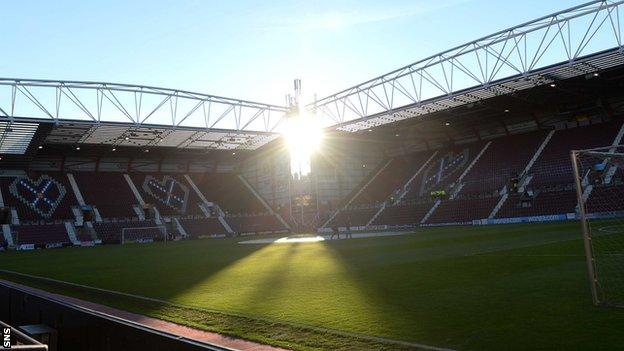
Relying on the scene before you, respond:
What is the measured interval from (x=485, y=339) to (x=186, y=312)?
19.7ft

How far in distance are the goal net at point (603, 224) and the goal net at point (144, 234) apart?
141 feet

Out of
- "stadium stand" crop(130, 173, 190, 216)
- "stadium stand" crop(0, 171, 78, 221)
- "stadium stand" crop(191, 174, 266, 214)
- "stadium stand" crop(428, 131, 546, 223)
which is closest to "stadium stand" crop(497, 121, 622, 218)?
"stadium stand" crop(428, 131, 546, 223)

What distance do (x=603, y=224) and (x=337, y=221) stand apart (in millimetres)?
36489

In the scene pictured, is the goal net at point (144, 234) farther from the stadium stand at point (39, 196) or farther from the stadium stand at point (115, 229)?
the stadium stand at point (39, 196)

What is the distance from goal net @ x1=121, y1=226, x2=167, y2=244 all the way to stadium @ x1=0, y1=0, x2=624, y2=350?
26 centimetres

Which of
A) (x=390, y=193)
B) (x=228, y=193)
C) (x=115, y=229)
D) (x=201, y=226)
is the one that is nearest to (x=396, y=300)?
(x=115, y=229)

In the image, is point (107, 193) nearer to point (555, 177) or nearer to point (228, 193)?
point (228, 193)

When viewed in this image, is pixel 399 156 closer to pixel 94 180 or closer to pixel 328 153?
pixel 328 153

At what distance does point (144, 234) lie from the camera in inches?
2266

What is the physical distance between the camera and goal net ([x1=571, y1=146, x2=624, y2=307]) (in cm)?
905

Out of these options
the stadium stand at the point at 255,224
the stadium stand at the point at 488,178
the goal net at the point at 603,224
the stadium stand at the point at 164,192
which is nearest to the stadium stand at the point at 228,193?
the stadium stand at the point at 255,224

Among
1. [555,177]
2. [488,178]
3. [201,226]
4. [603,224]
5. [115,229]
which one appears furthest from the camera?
[201,226]

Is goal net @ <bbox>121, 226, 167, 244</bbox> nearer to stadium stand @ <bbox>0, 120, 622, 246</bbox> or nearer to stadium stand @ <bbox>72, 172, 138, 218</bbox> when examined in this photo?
stadium stand @ <bbox>0, 120, 622, 246</bbox>

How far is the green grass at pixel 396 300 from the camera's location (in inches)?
278
